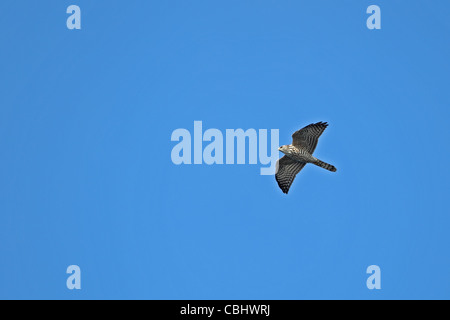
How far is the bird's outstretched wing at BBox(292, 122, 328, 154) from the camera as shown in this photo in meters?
22.5

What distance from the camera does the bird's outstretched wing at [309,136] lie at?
22.5 m

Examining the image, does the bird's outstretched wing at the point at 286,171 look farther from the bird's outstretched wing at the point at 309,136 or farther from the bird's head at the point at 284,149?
the bird's outstretched wing at the point at 309,136

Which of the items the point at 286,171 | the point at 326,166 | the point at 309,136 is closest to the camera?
the point at 309,136

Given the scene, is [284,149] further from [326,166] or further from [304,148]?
[326,166]

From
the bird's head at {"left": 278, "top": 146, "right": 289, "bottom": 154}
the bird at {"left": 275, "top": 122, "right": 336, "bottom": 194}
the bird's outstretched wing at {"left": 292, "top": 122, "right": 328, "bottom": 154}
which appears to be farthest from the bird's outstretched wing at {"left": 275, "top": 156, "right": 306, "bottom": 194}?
the bird's outstretched wing at {"left": 292, "top": 122, "right": 328, "bottom": 154}

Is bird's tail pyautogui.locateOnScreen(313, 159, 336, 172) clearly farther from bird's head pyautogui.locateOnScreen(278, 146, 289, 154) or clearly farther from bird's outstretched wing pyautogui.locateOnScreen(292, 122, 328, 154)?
bird's head pyautogui.locateOnScreen(278, 146, 289, 154)

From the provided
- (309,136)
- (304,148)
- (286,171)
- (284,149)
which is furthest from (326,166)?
(286,171)

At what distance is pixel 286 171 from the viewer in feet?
80.1

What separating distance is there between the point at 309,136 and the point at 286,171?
210 centimetres

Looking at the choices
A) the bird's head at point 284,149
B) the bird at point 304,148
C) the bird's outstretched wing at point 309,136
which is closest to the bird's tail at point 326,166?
the bird at point 304,148

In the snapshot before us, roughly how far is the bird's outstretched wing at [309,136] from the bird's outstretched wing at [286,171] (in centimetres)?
111

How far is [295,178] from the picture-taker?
961 inches

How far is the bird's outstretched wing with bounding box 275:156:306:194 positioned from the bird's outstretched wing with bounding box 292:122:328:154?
3.63 ft
